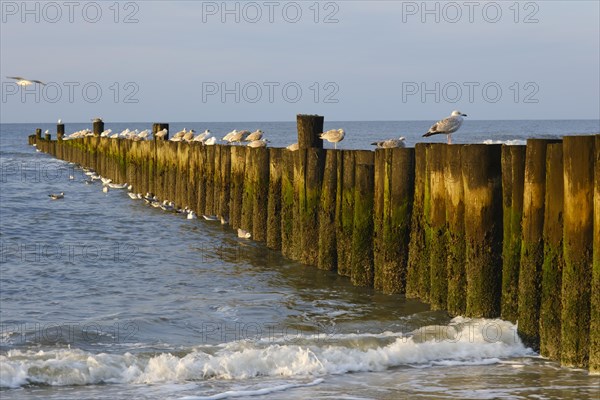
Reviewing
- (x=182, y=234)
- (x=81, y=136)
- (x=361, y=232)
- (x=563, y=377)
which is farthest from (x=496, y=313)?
(x=81, y=136)

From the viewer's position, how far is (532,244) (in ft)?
28.1

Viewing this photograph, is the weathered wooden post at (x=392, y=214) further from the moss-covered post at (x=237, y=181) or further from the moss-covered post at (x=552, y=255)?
the moss-covered post at (x=237, y=181)

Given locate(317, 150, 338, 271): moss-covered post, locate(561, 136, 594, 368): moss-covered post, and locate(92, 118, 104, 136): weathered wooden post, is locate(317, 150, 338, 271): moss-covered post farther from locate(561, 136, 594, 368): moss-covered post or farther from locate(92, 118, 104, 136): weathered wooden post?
locate(92, 118, 104, 136): weathered wooden post

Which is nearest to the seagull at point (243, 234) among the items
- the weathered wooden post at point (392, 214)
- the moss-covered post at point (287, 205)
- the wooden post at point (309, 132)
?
the moss-covered post at point (287, 205)

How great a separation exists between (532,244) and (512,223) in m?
0.44

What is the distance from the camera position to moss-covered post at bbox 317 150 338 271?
501 inches

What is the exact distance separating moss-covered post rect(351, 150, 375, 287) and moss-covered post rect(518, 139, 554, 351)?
3.26m

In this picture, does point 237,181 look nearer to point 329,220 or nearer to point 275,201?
point 275,201

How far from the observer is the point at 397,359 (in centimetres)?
891

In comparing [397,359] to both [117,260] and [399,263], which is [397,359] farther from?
[117,260]

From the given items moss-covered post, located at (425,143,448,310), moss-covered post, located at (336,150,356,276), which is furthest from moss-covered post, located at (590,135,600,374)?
moss-covered post, located at (336,150,356,276)

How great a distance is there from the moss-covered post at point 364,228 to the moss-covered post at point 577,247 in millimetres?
3988

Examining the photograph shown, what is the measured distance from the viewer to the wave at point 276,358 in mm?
8391

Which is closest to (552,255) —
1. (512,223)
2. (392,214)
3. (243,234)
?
(512,223)
